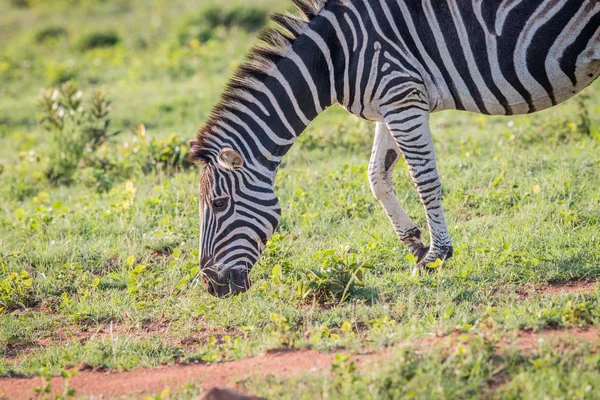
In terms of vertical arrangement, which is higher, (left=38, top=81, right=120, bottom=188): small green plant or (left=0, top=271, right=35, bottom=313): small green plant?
(left=38, top=81, right=120, bottom=188): small green plant

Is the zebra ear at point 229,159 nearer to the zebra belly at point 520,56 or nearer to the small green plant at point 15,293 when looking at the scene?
the zebra belly at point 520,56

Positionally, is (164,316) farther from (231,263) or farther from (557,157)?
(557,157)

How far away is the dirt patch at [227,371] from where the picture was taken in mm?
4973

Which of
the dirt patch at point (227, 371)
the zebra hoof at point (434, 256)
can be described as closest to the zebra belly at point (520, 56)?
the zebra hoof at point (434, 256)

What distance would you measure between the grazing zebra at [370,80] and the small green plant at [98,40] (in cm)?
1403

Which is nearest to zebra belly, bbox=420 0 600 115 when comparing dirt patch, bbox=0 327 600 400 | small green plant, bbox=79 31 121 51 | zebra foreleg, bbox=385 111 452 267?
zebra foreleg, bbox=385 111 452 267

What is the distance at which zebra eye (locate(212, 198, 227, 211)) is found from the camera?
21.2 ft

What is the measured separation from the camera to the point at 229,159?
6336mm

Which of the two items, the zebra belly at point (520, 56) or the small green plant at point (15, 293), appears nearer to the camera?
the zebra belly at point (520, 56)

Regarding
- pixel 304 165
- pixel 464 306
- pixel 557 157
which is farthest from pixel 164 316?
pixel 557 157

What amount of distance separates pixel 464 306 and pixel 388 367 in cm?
157

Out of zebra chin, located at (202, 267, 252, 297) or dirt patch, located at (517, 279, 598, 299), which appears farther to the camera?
zebra chin, located at (202, 267, 252, 297)

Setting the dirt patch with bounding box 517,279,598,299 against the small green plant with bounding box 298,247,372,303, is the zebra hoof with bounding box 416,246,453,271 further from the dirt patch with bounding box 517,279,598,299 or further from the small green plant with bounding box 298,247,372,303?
the dirt patch with bounding box 517,279,598,299

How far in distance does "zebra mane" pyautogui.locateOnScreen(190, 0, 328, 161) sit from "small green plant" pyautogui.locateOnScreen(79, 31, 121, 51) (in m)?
13.9
